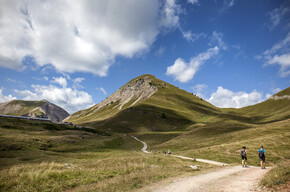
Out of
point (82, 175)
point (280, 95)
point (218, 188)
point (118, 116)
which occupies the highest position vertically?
point (280, 95)

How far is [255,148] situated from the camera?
33656 mm

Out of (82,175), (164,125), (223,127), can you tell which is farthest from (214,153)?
(164,125)

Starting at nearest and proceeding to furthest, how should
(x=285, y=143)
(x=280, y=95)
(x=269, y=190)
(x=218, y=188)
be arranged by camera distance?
(x=269, y=190) → (x=218, y=188) → (x=285, y=143) → (x=280, y=95)

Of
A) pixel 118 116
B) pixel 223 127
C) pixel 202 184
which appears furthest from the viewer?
pixel 118 116

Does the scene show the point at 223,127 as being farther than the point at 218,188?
Yes

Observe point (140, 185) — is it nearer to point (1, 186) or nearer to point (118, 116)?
point (1, 186)

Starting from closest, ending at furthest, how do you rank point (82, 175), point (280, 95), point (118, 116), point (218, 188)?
point (218, 188) → point (82, 175) → point (118, 116) → point (280, 95)

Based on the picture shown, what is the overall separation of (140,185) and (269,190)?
967cm

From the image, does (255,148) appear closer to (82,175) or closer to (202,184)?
(202,184)

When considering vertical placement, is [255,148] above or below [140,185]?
above

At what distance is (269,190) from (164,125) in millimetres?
128507

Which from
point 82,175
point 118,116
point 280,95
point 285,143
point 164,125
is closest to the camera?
point 82,175

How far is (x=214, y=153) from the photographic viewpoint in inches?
1383

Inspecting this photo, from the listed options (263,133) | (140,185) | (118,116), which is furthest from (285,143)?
(118,116)
